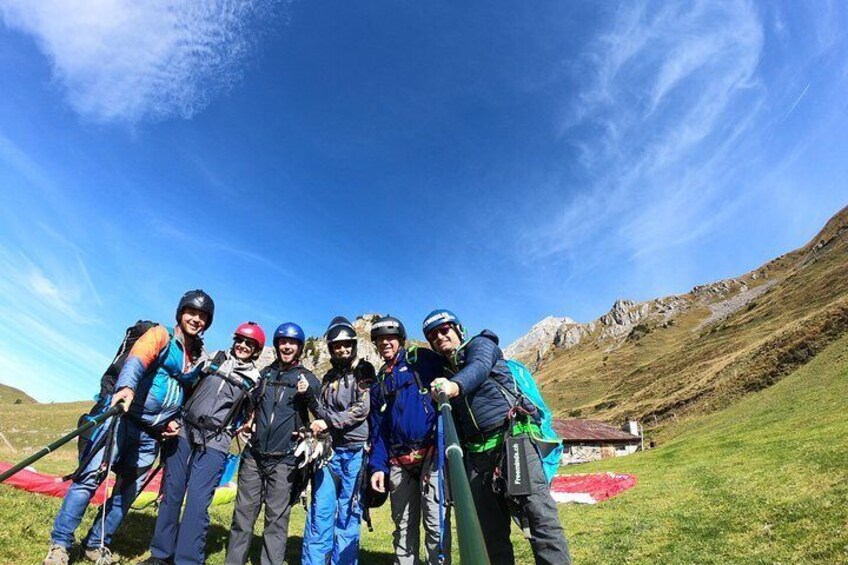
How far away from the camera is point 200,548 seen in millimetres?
6672

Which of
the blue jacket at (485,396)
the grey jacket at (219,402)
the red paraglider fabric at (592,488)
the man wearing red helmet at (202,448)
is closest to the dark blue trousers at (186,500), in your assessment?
the man wearing red helmet at (202,448)

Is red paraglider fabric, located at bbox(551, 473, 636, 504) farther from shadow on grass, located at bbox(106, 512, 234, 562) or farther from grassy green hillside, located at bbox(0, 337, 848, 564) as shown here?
shadow on grass, located at bbox(106, 512, 234, 562)

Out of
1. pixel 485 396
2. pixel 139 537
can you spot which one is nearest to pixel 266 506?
pixel 139 537

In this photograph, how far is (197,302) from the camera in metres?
7.47

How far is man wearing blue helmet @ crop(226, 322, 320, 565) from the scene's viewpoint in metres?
7.16

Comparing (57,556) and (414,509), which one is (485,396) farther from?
(57,556)

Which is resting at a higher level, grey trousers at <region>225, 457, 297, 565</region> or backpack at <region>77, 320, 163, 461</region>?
backpack at <region>77, 320, 163, 461</region>

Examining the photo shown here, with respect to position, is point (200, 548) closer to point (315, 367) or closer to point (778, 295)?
point (315, 367)

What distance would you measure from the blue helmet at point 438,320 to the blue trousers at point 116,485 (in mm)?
4770

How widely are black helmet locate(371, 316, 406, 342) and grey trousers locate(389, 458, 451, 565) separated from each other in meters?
2.23

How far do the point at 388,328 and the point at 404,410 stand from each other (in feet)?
5.36

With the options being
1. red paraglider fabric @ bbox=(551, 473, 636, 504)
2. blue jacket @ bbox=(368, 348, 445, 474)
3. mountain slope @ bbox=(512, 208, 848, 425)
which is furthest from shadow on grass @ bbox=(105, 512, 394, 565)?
mountain slope @ bbox=(512, 208, 848, 425)

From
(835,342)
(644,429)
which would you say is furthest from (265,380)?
(644,429)

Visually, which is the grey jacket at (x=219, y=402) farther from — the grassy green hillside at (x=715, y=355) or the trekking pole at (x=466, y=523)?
the grassy green hillside at (x=715, y=355)
